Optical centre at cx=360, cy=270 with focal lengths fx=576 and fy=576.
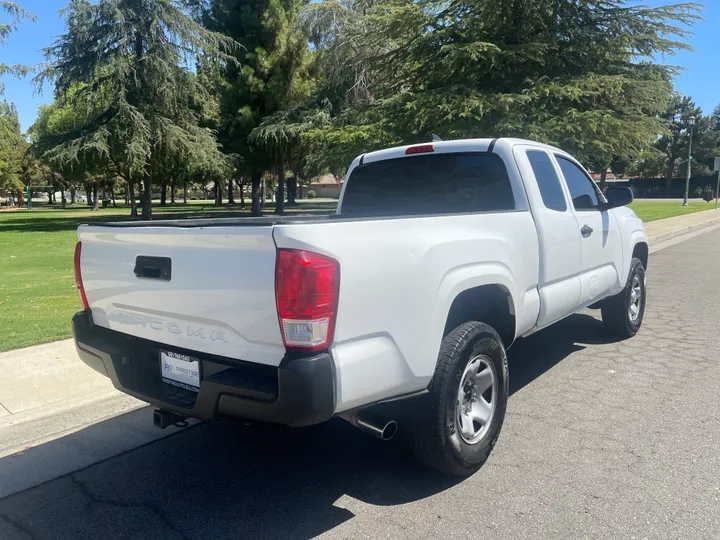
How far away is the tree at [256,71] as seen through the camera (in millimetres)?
29219

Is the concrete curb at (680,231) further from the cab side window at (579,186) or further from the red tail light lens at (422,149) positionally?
the red tail light lens at (422,149)

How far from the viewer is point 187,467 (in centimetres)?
358

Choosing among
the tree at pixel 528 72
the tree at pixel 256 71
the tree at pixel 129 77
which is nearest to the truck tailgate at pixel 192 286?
the tree at pixel 528 72

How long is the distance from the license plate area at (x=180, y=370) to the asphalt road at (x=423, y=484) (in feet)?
2.29

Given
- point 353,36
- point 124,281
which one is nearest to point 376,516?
point 124,281

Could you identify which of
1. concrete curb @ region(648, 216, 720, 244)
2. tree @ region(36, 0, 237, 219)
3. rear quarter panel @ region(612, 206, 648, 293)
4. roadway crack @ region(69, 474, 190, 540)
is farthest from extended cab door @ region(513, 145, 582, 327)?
tree @ region(36, 0, 237, 219)

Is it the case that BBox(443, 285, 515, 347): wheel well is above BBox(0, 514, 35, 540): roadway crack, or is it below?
above

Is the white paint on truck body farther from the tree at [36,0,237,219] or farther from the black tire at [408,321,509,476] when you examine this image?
the tree at [36,0,237,219]

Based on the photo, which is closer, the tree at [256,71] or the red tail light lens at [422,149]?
the red tail light lens at [422,149]

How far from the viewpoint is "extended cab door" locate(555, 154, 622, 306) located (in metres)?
4.92

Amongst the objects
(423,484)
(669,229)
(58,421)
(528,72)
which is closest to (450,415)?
(423,484)

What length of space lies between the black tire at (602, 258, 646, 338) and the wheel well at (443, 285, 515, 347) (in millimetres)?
2756

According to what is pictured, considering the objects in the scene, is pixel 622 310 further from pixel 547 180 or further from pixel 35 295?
pixel 35 295

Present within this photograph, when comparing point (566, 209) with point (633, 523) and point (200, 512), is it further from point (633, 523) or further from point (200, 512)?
point (200, 512)
